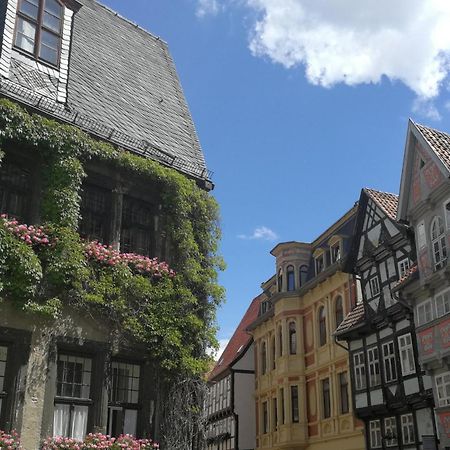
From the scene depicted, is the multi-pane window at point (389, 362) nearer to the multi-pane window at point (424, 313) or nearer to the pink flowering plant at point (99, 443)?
the multi-pane window at point (424, 313)

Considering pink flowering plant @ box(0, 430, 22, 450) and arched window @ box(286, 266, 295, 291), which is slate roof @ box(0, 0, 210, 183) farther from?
arched window @ box(286, 266, 295, 291)

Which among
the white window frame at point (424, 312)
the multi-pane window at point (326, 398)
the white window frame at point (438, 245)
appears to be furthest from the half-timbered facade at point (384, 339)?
the multi-pane window at point (326, 398)

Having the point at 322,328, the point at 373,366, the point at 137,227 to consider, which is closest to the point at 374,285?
the point at 373,366

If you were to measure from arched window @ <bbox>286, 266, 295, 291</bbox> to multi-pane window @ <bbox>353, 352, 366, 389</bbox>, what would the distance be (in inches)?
325

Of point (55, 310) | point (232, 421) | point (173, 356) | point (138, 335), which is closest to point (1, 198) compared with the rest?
point (55, 310)

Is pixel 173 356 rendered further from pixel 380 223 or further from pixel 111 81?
pixel 380 223

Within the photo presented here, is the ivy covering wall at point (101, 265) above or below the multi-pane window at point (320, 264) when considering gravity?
below

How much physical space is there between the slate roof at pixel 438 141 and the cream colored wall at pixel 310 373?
28.7ft

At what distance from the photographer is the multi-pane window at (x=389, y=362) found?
24.2 m

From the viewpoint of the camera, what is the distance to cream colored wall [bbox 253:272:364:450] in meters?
28.8

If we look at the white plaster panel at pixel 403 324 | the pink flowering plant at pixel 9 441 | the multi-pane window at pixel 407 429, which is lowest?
the pink flowering plant at pixel 9 441

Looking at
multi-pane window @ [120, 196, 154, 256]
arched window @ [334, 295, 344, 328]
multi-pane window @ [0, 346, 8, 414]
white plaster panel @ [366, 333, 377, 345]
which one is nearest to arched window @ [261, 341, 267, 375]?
arched window @ [334, 295, 344, 328]

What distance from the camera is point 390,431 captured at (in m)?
24.2

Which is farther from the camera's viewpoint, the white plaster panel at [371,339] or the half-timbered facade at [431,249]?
the white plaster panel at [371,339]
